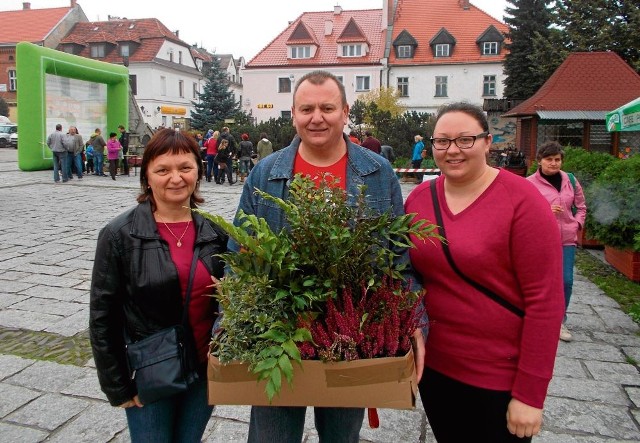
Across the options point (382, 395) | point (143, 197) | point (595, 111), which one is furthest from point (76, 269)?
point (595, 111)

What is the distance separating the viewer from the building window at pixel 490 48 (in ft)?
140

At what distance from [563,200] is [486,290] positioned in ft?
10.8

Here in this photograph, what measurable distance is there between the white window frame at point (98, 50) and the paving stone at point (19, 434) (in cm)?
5032

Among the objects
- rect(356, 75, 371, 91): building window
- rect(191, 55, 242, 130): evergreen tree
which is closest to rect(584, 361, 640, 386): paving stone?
rect(191, 55, 242, 130): evergreen tree

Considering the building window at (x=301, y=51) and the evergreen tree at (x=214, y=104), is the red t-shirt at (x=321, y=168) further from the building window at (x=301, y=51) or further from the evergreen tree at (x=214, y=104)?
the building window at (x=301, y=51)

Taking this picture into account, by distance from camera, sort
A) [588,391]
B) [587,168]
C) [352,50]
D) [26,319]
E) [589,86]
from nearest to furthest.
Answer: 1. [588,391]
2. [26,319]
3. [587,168]
4. [589,86]
5. [352,50]

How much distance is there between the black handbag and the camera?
2.12 meters

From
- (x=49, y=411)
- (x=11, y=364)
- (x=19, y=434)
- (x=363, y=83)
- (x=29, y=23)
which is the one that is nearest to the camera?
(x=19, y=434)

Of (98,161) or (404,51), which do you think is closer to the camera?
(98,161)

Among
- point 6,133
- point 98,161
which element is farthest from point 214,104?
point 98,161

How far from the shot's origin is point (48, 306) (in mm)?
5500

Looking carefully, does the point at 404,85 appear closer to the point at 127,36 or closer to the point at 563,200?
the point at 127,36

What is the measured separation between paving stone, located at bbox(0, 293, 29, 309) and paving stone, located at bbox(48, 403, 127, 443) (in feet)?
8.74

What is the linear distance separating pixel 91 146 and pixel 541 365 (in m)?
20.4
